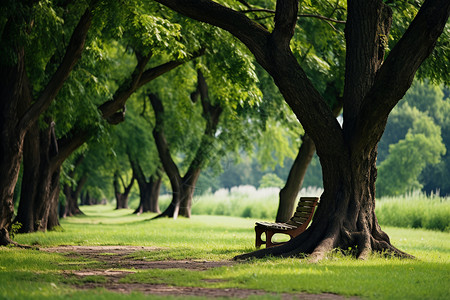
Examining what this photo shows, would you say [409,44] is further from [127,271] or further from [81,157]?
[81,157]

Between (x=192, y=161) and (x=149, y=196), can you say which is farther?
→ (x=149, y=196)

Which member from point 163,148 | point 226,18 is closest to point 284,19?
point 226,18

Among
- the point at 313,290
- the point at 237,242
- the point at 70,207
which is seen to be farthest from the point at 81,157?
the point at 313,290

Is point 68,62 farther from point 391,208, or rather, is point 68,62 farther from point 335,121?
point 391,208

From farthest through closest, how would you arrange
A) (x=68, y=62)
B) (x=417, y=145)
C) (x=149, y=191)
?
(x=417, y=145) < (x=149, y=191) < (x=68, y=62)

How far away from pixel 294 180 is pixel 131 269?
42.5 ft

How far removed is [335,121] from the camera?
35.8ft

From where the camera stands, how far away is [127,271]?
9.26m

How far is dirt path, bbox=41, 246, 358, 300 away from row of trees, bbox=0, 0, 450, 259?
4.87 feet

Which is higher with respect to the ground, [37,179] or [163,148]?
[163,148]

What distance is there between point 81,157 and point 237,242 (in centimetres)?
1950

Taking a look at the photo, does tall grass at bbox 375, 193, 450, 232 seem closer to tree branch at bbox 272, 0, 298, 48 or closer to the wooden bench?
the wooden bench

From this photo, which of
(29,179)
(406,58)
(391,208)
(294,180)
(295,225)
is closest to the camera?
(406,58)

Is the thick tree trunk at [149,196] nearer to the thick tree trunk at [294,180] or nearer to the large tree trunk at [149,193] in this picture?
the large tree trunk at [149,193]
